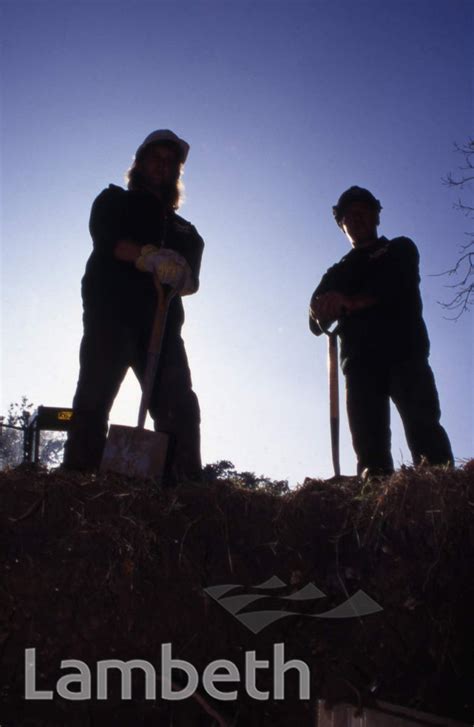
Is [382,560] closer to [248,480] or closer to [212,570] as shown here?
[212,570]

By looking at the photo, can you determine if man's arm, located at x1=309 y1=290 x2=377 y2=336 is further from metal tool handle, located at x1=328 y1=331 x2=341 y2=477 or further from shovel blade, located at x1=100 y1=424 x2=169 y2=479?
shovel blade, located at x1=100 y1=424 x2=169 y2=479

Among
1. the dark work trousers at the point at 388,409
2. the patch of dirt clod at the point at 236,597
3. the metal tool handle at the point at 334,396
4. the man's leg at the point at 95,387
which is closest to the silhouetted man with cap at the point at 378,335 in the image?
the dark work trousers at the point at 388,409

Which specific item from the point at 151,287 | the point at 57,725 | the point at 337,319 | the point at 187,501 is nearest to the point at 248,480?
the point at 187,501

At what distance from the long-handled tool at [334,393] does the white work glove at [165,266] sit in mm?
1093

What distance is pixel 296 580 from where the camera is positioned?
191 cm

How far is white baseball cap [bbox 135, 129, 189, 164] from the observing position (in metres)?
3.87

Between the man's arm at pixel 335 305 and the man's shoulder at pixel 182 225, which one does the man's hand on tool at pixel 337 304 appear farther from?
the man's shoulder at pixel 182 225

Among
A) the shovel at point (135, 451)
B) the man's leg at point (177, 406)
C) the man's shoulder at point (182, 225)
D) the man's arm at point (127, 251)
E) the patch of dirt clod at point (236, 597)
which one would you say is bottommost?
the patch of dirt clod at point (236, 597)

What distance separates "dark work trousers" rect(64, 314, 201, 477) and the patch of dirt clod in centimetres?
118

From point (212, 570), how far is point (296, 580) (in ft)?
0.82

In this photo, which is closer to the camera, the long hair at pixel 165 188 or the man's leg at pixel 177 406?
the man's leg at pixel 177 406

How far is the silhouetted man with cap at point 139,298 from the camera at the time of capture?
327 centimetres

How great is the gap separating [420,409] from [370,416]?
0.30 meters

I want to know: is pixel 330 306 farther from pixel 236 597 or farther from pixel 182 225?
pixel 236 597
